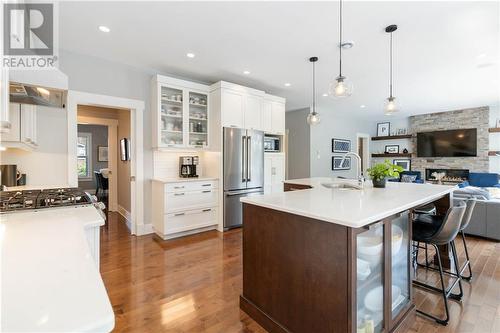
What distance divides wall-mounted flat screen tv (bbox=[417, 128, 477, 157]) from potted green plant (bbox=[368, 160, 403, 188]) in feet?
21.2

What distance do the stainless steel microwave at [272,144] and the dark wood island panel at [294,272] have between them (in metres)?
3.02

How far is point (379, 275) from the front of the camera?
5.10 feet

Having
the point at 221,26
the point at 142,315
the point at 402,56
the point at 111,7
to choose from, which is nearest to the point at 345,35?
the point at 402,56

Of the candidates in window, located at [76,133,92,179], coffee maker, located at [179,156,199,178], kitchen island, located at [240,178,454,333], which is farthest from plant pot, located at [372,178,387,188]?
window, located at [76,133,92,179]

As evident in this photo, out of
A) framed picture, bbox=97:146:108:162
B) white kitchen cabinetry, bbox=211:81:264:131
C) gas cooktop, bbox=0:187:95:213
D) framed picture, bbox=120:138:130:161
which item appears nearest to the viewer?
gas cooktop, bbox=0:187:95:213

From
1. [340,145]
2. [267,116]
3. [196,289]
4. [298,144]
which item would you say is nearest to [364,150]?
[340,145]

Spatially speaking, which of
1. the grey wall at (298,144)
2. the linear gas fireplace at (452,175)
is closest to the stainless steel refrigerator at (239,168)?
the grey wall at (298,144)

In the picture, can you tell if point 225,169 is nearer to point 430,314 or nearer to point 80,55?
point 80,55

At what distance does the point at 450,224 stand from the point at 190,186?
3227mm

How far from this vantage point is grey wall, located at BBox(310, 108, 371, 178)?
258 inches

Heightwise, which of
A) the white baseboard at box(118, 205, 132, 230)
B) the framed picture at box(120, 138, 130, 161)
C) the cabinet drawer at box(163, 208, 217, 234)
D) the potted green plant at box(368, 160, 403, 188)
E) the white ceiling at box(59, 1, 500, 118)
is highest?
the white ceiling at box(59, 1, 500, 118)

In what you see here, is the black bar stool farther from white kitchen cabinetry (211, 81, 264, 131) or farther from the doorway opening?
the doorway opening

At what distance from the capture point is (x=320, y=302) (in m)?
1.43

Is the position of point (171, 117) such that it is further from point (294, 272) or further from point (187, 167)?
point (294, 272)
